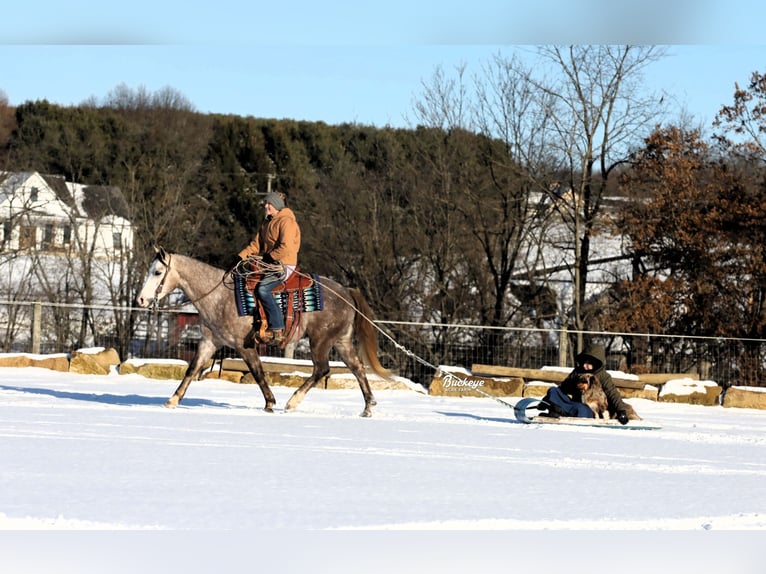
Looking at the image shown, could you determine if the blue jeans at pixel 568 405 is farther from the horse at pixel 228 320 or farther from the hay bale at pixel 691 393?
the hay bale at pixel 691 393

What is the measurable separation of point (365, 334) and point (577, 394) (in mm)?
2452

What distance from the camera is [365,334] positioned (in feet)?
43.1

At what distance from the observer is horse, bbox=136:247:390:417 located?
12.4 m

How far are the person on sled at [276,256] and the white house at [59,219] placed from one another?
27.6m

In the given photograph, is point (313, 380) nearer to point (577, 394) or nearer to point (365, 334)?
point (365, 334)

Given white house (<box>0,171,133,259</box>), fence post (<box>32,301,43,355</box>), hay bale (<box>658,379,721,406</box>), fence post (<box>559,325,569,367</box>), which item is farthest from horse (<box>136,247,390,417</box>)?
white house (<box>0,171,133,259</box>)

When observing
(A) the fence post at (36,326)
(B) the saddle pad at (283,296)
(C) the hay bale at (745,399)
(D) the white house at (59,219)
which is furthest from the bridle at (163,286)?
(D) the white house at (59,219)

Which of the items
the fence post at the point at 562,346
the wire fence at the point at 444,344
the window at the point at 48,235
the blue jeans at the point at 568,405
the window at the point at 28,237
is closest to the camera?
the blue jeans at the point at 568,405

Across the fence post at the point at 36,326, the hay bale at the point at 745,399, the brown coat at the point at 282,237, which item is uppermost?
the brown coat at the point at 282,237

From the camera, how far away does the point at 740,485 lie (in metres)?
8.04

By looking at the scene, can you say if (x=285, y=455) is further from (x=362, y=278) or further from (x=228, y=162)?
(x=228, y=162)

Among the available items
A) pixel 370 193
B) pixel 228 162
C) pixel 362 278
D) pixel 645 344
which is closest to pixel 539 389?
pixel 645 344

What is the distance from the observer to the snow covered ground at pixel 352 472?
6043mm

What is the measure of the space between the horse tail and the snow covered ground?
0.63 metres
